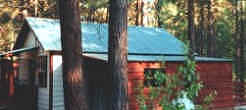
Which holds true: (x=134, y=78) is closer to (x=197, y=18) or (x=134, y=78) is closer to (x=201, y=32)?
(x=201, y=32)

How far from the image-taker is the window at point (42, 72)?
12661 millimetres

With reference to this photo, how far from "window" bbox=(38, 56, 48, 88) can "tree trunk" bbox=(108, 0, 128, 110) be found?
6.21m

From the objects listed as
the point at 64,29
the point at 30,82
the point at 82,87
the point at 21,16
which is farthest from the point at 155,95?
the point at 21,16

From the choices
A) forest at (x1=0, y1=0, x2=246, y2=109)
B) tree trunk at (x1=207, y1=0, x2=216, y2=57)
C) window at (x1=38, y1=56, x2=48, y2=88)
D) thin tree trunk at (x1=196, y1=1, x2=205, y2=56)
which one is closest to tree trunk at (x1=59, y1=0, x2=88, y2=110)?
window at (x1=38, y1=56, x2=48, y2=88)

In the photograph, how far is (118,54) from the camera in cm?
696

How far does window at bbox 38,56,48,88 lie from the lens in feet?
41.5

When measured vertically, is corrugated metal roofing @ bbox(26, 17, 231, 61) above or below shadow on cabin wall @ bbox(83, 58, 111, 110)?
above

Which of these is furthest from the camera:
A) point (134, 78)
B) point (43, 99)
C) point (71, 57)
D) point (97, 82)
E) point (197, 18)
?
point (197, 18)

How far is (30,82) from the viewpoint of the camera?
546 inches

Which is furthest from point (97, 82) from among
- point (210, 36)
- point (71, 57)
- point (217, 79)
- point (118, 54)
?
point (210, 36)

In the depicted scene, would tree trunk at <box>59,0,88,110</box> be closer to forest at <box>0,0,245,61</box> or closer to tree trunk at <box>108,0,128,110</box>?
tree trunk at <box>108,0,128,110</box>

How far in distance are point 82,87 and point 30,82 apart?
8217 millimetres

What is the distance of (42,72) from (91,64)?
2.08 metres

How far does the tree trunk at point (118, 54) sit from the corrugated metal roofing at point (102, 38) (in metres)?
4.87
